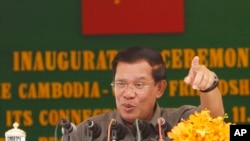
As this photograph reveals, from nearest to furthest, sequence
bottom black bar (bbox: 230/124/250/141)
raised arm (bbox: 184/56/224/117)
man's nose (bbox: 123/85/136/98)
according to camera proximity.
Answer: bottom black bar (bbox: 230/124/250/141), raised arm (bbox: 184/56/224/117), man's nose (bbox: 123/85/136/98)

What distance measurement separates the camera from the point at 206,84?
4.45 m

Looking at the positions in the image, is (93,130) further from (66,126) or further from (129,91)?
(129,91)

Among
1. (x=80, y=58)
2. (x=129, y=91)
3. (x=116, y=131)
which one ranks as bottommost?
(x=116, y=131)

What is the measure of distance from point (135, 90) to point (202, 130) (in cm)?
104

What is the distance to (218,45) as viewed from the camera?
633cm

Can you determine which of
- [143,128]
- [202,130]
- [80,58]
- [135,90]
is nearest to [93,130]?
[143,128]

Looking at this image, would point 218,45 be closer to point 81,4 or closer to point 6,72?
point 81,4

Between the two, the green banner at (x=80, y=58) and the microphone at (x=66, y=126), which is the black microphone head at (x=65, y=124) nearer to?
the microphone at (x=66, y=126)

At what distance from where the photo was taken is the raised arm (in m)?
4.36

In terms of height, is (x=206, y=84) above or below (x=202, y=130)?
above

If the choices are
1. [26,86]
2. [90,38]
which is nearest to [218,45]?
[90,38]

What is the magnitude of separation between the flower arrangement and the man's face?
92cm

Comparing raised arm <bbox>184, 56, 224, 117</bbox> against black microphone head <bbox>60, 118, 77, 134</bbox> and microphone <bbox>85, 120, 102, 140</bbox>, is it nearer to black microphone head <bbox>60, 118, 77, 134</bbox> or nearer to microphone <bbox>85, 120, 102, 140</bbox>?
microphone <bbox>85, 120, 102, 140</bbox>

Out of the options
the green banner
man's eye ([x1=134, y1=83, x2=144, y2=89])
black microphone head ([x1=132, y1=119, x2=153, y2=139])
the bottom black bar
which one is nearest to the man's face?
man's eye ([x1=134, y1=83, x2=144, y2=89])
